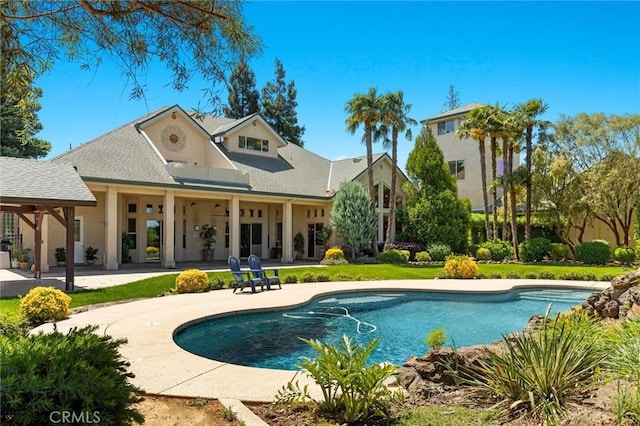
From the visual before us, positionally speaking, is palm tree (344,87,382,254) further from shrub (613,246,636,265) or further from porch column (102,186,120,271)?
porch column (102,186,120,271)

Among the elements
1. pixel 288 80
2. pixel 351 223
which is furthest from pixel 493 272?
pixel 288 80

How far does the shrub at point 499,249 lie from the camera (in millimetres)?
25516

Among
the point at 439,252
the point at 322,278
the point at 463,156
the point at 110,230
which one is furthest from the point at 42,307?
the point at 463,156

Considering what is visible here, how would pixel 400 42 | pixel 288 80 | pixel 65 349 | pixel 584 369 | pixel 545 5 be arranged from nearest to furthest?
pixel 65 349 → pixel 584 369 → pixel 545 5 → pixel 400 42 → pixel 288 80

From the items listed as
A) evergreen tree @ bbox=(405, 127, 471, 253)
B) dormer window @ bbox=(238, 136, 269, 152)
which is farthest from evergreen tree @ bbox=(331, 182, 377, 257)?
dormer window @ bbox=(238, 136, 269, 152)

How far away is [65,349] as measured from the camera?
10.8 feet

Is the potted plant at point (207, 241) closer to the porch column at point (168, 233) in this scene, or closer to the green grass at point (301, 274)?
the porch column at point (168, 233)

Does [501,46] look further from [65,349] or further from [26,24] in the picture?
[65,349]

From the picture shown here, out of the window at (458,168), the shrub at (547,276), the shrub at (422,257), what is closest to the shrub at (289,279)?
the shrub at (422,257)

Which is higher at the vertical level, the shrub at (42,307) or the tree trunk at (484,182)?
the tree trunk at (484,182)

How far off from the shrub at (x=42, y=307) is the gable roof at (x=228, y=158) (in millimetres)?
8104

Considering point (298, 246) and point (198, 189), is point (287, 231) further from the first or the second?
point (198, 189)

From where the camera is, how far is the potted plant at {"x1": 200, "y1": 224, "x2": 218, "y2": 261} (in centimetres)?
2572

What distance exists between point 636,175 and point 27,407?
29123mm
